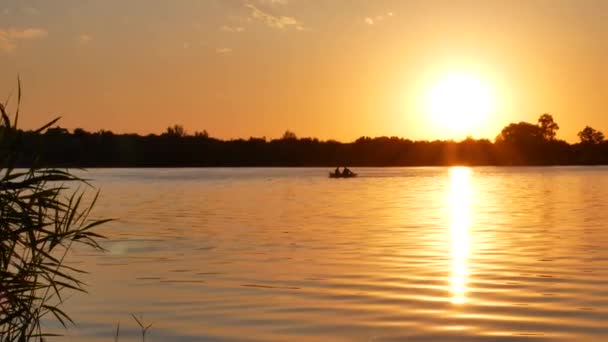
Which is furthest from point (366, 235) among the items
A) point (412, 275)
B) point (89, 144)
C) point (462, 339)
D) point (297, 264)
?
point (89, 144)

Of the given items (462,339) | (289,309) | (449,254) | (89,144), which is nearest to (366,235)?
(449,254)

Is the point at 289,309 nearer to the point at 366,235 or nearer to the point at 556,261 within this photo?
the point at 556,261

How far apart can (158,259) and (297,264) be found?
158 inches

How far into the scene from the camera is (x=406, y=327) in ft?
41.5

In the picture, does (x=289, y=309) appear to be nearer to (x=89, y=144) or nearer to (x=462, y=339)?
(x=462, y=339)

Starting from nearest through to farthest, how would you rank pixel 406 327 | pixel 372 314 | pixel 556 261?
pixel 406 327
pixel 372 314
pixel 556 261

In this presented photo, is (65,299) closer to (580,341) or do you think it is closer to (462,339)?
(462,339)

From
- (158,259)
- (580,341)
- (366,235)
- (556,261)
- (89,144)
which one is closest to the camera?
(580,341)

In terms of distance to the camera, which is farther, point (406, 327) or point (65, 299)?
point (65, 299)

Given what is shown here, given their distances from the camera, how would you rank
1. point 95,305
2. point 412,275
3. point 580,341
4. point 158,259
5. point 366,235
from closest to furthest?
point 580,341, point 95,305, point 412,275, point 158,259, point 366,235

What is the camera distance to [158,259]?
21.9 m

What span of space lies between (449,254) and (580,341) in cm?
1067

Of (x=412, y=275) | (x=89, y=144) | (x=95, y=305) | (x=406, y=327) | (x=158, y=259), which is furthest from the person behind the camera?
(x=89, y=144)

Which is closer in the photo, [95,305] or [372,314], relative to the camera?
[372,314]
